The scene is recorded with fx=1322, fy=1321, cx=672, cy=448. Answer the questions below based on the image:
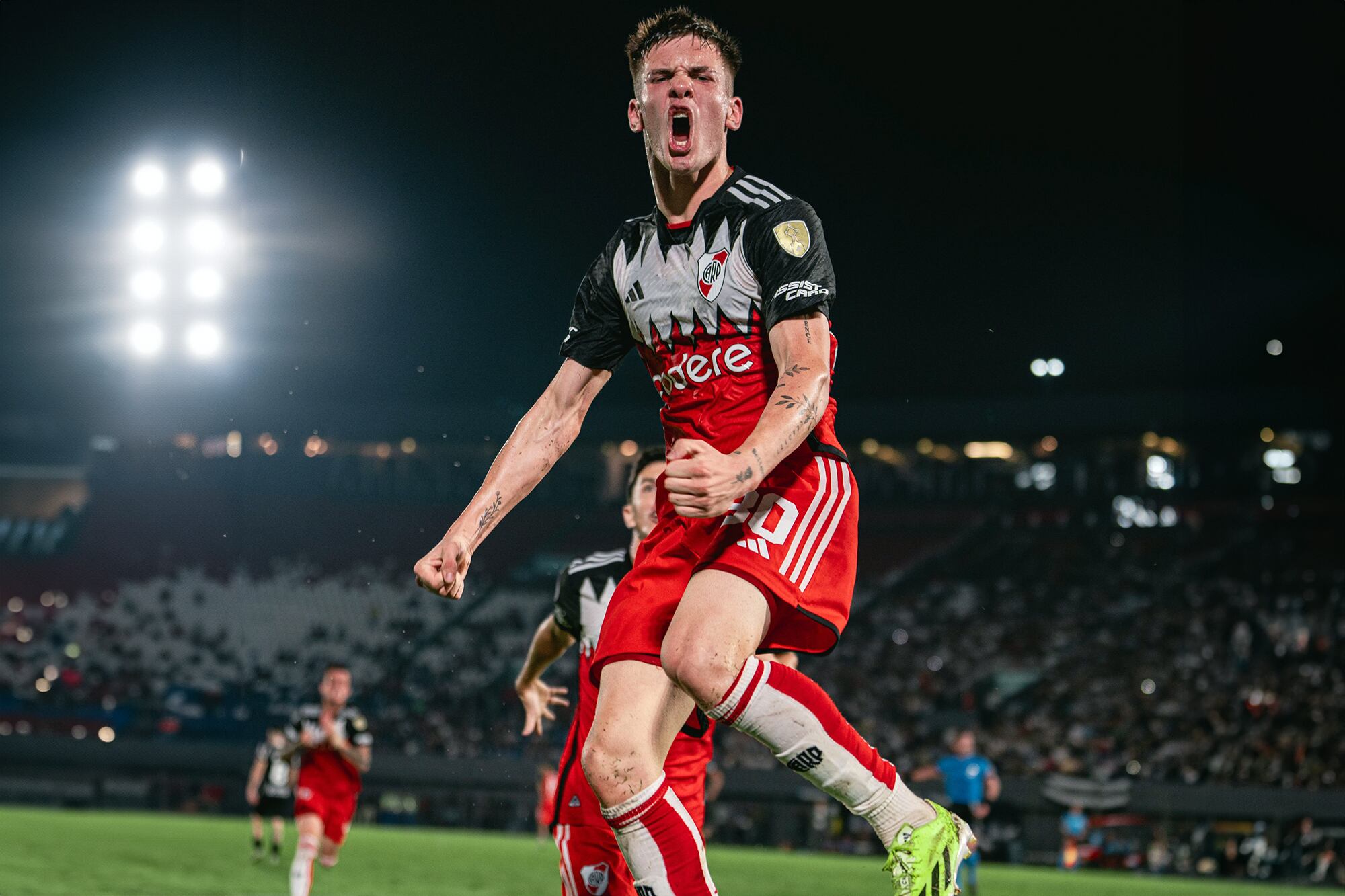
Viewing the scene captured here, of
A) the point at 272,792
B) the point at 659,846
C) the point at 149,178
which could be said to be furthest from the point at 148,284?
the point at 659,846

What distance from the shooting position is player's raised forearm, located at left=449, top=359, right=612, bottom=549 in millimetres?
4043

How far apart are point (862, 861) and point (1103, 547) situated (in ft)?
44.8

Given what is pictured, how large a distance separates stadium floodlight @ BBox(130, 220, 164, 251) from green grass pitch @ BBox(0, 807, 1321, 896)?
8819mm

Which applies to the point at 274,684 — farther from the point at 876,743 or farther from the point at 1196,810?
the point at 1196,810

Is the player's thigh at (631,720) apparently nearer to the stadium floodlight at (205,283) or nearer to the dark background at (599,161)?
the dark background at (599,161)

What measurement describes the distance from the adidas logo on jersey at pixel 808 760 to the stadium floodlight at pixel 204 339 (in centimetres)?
1771

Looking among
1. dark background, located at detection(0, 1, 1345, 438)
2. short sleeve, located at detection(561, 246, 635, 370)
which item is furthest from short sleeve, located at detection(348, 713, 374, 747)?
short sleeve, located at detection(561, 246, 635, 370)

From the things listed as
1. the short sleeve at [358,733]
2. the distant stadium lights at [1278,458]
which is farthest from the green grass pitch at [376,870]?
the distant stadium lights at [1278,458]

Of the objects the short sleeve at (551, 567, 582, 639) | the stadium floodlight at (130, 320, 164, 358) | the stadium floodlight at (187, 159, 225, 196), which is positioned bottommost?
the short sleeve at (551, 567, 582, 639)

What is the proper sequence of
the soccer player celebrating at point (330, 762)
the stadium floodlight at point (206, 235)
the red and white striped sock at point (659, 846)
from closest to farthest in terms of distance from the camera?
the red and white striped sock at point (659, 846), the soccer player celebrating at point (330, 762), the stadium floodlight at point (206, 235)

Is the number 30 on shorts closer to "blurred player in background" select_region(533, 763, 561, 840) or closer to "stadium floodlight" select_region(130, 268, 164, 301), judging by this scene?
"blurred player in background" select_region(533, 763, 561, 840)

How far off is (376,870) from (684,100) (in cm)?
1309

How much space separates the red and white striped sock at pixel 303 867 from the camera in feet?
30.8

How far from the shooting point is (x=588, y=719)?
5.07m
